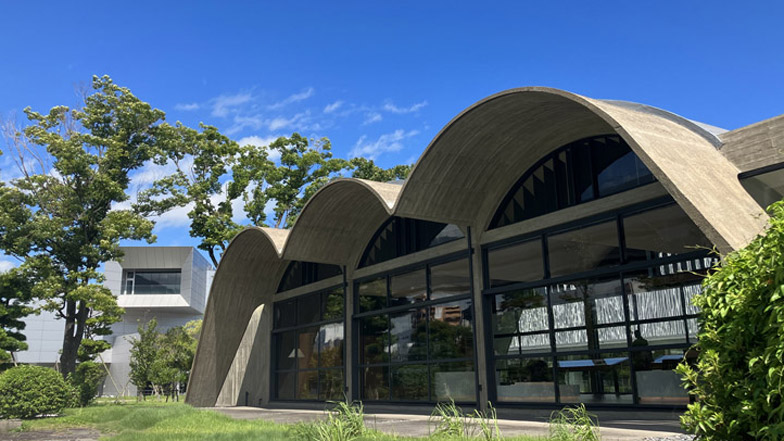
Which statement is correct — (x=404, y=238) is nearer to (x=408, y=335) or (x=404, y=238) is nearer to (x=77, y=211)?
(x=408, y=335)

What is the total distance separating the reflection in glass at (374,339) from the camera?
1540 cm

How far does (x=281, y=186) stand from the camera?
3020 centimetres

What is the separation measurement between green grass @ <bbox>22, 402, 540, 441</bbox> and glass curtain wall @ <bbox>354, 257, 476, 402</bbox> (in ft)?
12.1

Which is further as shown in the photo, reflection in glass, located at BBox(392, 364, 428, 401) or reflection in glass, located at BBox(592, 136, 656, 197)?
reflection in glass, located at BBox(392, 364, 428, 401)

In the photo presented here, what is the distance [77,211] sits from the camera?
24016mm

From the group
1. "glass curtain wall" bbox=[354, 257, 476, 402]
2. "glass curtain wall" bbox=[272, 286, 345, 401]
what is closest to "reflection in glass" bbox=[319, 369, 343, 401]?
"glass curtain wall" bbox=[272, 286, 345, 401]

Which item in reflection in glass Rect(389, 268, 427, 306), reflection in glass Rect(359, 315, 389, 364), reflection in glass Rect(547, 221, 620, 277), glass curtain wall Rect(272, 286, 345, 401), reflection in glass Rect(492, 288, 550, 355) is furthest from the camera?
glass curtain wall Rect(272, 286, 345, 401)

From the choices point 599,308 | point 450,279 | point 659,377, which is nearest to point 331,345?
point 450,279

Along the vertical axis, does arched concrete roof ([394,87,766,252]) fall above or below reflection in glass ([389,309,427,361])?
above

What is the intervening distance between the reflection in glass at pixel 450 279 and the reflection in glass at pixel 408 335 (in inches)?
25.4

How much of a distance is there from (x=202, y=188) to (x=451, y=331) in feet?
62.4

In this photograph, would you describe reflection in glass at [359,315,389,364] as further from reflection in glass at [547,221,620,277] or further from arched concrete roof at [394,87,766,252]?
reflection in glass at [547,221,620,277]

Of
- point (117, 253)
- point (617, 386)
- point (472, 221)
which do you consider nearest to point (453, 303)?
point (472, 221)

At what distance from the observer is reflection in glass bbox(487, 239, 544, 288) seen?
39.1ft
